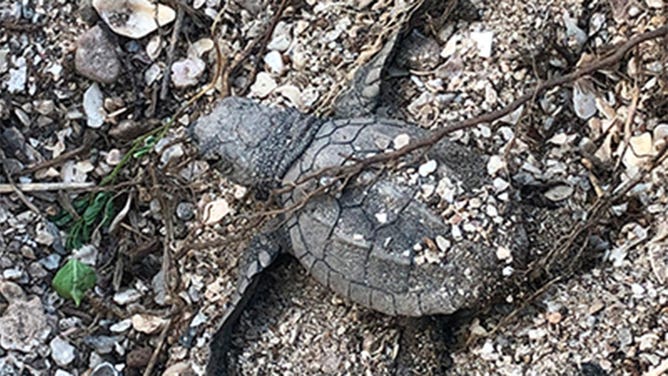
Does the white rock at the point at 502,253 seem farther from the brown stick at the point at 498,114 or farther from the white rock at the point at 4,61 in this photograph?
the white rock at the point at 4,61

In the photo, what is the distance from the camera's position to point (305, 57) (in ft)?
6.98

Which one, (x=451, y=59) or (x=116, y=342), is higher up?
(x=451, y=59)

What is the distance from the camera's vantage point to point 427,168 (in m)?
1.87

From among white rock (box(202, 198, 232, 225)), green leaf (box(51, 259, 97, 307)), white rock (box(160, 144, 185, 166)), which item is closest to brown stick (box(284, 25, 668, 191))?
white rock (box(202, 198, 232, 225))

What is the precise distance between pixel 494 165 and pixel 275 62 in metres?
0.52

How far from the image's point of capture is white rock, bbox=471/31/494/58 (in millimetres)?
2023

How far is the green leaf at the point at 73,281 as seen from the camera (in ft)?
6.72

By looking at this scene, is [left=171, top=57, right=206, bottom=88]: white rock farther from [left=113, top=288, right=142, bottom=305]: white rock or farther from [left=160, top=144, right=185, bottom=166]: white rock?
[left=113, top=288, right=142, bottom=305]: white rock

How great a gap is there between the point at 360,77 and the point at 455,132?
0.23m

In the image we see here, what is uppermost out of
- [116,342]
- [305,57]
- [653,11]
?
[653,11]

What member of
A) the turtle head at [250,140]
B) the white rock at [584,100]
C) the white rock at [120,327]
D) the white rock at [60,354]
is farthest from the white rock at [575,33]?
the white rock at [60,354]

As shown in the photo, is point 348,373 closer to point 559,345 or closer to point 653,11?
point 559,345

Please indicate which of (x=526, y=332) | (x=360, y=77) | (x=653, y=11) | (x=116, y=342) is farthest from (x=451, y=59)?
(x=116, y=342)

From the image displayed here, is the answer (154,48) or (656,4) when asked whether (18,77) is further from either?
(656,4)
